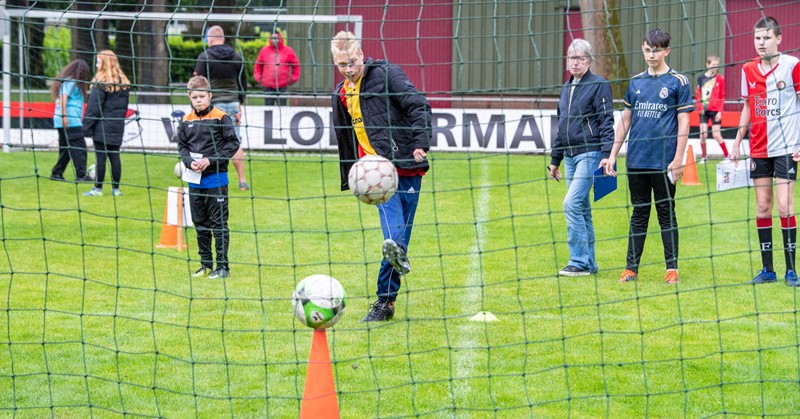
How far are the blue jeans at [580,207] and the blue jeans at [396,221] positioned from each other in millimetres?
1556

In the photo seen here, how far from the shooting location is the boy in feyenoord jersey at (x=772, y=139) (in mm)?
6998

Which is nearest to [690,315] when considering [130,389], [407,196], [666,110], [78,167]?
[666,110]

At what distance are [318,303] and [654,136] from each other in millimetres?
3409

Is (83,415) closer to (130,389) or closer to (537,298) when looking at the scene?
(130,389)

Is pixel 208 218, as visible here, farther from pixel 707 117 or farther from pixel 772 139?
pixel 707 117

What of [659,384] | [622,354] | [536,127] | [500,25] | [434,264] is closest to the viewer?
[659,384]

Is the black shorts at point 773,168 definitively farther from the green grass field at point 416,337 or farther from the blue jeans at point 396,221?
the blue jeans at point 396,221

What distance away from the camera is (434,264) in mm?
8367

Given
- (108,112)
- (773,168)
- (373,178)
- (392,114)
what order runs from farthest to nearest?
(108,112)
(773,168)
(392,114)
(373,178)

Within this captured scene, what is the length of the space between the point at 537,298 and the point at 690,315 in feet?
3.48

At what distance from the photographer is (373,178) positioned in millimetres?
5582

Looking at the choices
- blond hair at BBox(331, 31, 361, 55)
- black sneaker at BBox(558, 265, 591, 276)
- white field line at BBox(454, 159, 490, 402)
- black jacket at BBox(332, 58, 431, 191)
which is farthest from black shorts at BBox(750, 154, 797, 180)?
blond hair at BBox(331, 31, 361, 55)

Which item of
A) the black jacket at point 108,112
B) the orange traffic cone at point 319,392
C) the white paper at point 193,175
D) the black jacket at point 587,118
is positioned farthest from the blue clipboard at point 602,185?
the black jacket at point 108,112

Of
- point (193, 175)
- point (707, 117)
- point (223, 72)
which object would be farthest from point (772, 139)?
point (707, 117)
